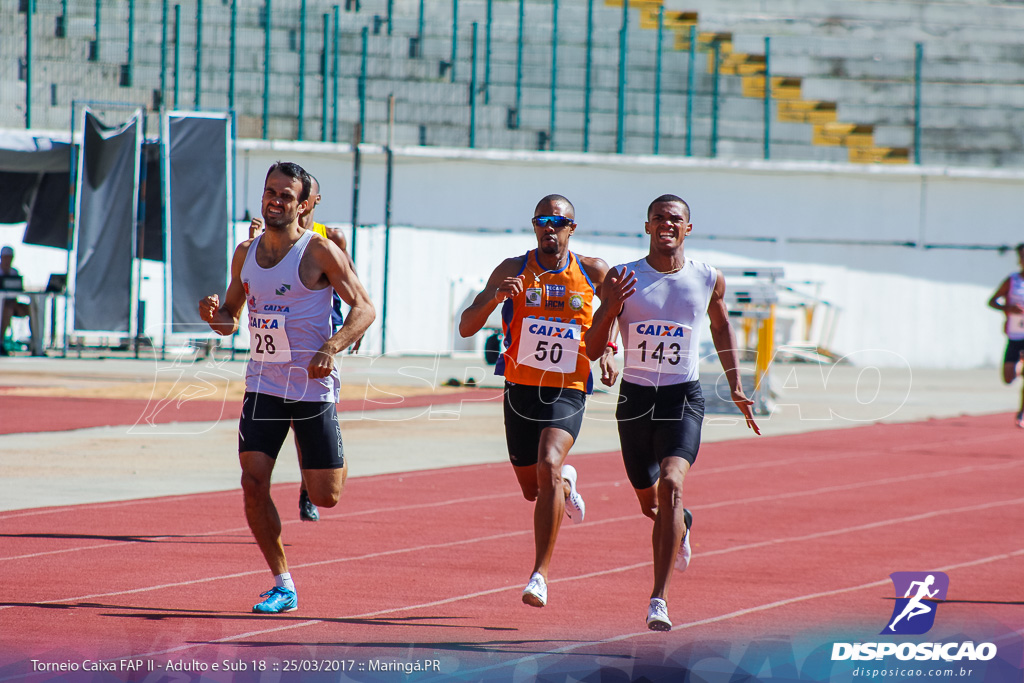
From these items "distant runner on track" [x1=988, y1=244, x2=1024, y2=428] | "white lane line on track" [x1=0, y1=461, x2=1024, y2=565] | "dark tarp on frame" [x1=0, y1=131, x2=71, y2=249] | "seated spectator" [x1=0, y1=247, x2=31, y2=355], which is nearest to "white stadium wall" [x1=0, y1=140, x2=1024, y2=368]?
"dark tarp on frame" [x1=0, y1=131, x2=71, y2=249]

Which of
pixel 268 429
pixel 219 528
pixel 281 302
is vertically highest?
pixel 281 302

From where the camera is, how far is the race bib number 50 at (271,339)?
6430 mm

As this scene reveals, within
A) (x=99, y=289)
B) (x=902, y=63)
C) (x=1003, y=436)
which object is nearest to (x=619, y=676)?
(x=1003, y=436)

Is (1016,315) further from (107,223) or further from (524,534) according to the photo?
(107,223)

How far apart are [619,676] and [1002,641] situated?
1981 millimetres

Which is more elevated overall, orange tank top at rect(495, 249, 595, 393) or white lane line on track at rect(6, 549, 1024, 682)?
orange tank top at rect(495, 249, 595, 393)

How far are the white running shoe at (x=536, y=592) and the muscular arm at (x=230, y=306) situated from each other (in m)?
1.90

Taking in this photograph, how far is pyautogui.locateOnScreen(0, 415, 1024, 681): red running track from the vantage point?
18.7 ft

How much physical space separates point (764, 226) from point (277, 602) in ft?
88.0

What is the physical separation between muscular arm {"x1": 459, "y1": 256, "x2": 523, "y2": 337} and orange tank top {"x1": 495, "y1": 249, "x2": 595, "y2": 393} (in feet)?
0.22

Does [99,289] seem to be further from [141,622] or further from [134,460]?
[141,622]

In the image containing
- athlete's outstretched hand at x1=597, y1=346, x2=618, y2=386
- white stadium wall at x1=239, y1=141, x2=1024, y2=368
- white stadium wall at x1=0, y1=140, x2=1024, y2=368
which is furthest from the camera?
white stadium wall at x1=239, y1=141, x2=1024, y2=368

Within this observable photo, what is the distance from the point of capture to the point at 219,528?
9.07 m

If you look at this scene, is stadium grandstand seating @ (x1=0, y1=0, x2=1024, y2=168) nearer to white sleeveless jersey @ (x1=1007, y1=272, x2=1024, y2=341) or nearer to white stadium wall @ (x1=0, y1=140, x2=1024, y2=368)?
white stadium wall @ (x1=0, y1=140, x2=1024, y2=368)
